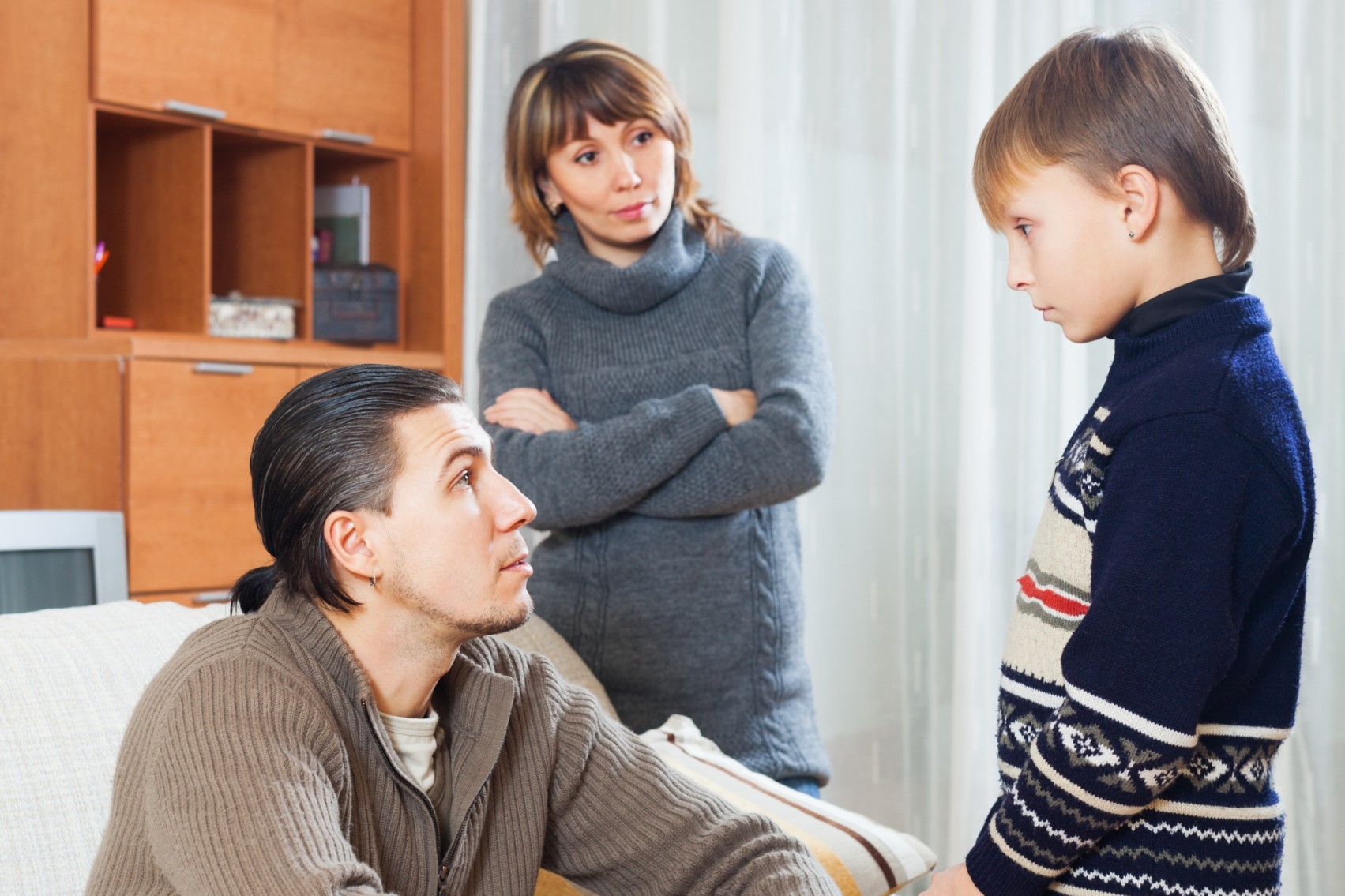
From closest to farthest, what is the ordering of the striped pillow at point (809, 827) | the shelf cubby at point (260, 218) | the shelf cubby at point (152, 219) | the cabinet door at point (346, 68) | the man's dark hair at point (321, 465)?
the man's dark hair at point (321, 465) < the striped pillow at point (809, 827) < the shelf cubby at point (152, 219) < the cabinet door at point (346, 68) < the shelf cubby at point (260, 218)

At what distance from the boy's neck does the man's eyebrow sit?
0.59 metres

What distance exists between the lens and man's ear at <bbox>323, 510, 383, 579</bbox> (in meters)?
1.17

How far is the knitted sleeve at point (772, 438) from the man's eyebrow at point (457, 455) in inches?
19.3

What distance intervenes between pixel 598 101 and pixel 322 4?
1837 mm

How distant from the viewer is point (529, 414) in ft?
5.73

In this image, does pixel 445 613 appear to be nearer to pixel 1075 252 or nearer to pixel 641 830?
pixel 641 830

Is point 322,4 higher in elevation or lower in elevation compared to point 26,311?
higher

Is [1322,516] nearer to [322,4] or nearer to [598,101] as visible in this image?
[598,101]

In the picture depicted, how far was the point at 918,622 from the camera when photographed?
8.39ft

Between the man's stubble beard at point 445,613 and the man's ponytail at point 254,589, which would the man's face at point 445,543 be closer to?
the man's stubble beard at point 445,613

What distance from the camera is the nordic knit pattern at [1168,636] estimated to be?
903 mm

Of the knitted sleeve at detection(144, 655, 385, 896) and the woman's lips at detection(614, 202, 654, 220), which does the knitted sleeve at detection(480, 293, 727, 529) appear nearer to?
the woman's lips at detection(614, 202, 654, 220)

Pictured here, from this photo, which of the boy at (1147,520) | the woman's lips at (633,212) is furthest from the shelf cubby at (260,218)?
the boy at (1147,520)

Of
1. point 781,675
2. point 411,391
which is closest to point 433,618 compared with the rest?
point 411,391
